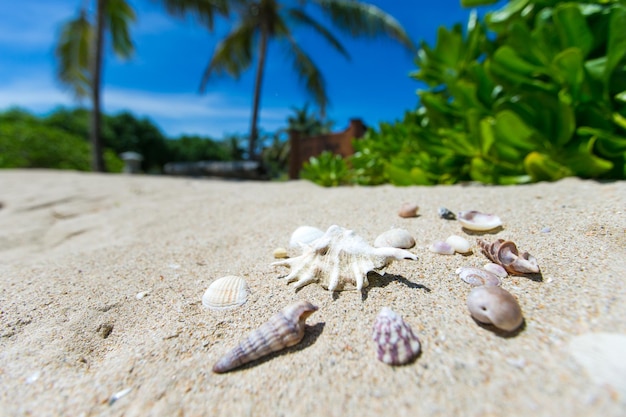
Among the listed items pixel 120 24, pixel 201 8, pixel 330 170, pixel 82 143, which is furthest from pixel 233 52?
pixel 330 170

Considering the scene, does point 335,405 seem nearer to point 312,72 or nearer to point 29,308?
point 29,308

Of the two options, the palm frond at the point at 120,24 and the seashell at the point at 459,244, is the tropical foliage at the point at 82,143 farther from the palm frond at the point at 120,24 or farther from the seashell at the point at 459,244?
the seashell at the point at 459,244

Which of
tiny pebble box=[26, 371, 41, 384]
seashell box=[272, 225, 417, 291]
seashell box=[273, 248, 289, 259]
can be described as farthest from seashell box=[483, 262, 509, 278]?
tiny pebble box=[26, 371, 41, 384]

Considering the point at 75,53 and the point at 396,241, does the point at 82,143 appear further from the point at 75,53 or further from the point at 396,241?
the point at 396,241

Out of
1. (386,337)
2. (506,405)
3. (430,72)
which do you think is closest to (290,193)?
(430,72)

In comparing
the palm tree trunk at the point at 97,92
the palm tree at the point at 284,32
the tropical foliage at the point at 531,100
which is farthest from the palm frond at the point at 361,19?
the tropical foliage at the point at 531,100

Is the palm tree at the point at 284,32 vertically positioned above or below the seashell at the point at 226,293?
above

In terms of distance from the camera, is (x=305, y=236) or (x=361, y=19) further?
(x=361, y=19)
